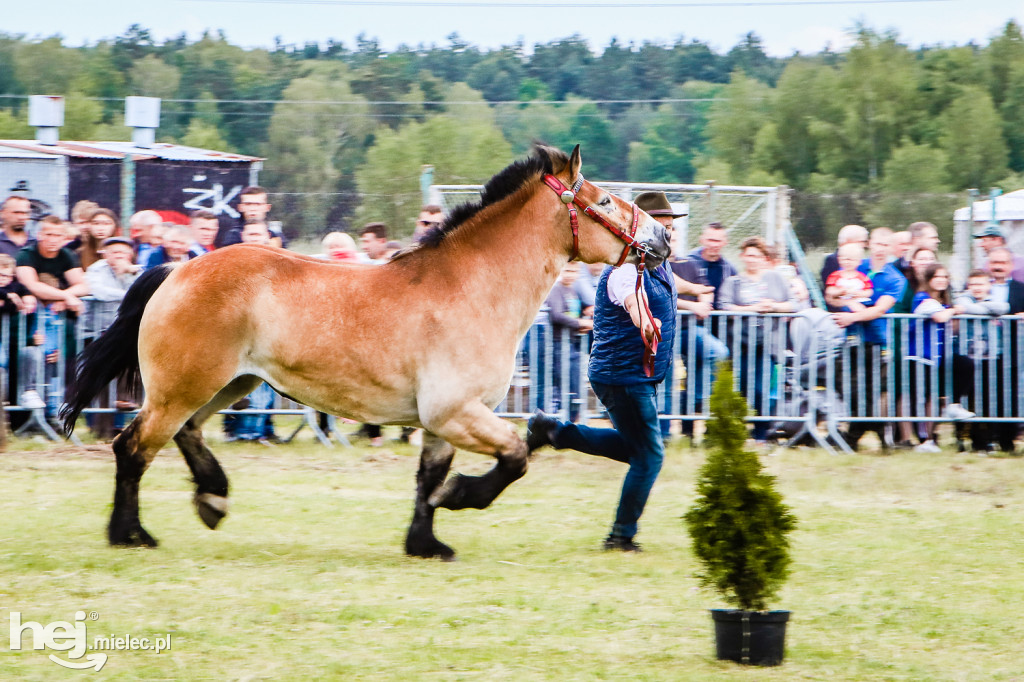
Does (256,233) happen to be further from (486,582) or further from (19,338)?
(486,582)

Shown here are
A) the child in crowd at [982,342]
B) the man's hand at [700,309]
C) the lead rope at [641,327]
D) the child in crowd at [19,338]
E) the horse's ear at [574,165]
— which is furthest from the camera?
the child in crowd at [982,342]

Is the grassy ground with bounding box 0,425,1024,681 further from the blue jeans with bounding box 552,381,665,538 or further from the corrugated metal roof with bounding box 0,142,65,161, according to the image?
the corrugated metal roof with bounding box 0,142,65,161

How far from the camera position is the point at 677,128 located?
6812 cm

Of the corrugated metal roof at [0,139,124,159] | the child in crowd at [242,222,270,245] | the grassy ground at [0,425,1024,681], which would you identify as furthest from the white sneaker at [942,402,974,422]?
the corrugated metal roof at [0,139,124,159]

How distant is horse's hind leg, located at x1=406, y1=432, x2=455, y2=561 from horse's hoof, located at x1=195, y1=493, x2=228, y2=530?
1081mm

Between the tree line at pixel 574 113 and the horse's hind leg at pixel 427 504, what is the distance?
8822 mm

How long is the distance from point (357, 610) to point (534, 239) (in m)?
2.26

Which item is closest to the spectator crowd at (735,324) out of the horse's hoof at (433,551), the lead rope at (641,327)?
the lead rope at (641,327)

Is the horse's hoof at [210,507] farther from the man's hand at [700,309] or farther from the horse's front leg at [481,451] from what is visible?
the man's hand at [700,309]

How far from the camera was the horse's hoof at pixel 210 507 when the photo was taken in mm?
6918

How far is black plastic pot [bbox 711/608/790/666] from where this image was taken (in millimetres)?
4762

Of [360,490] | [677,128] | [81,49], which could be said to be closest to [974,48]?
[677,128]

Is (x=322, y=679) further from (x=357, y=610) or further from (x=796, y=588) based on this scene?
(x=796, y=588)

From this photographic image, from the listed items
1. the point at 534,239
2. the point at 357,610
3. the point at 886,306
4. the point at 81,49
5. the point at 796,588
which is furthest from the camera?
the point at 81,49
